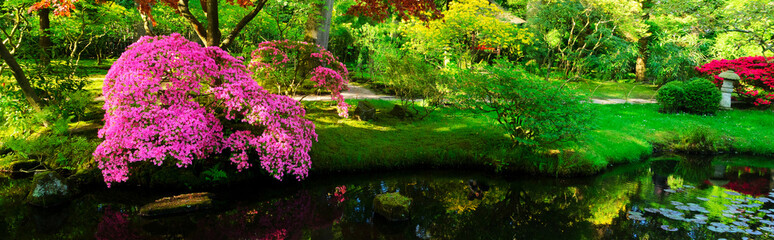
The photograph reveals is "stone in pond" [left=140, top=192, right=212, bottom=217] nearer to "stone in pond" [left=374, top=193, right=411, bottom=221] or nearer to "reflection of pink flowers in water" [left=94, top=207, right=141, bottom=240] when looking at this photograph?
"reflection of pink flowers in water" [left=94, top=207, right=141, bottom=240]

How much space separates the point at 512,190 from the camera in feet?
27.8

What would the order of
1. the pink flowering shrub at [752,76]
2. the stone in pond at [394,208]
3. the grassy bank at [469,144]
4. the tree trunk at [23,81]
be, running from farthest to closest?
the pink flowering shrub at [752,76] < the grassy bank at [469,144] < the tree trunk at [23,81] < the stone in pond at [394,208]

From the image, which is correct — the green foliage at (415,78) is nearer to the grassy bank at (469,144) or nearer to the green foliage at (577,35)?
the grassy bank at (469,144)

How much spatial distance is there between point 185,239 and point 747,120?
19.5m

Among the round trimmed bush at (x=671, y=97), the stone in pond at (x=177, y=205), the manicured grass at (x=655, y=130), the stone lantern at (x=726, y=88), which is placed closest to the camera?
the stone in pond at (x=177, y=205)

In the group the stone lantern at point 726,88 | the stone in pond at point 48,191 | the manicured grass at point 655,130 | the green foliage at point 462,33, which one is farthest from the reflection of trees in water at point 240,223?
the stone lantern at point 726,88

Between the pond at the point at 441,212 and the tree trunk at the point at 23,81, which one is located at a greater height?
the tree trunk at the point at 23,81

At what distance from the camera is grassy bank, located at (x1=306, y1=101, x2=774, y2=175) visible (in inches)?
365

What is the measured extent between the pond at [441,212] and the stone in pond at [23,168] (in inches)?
65.2

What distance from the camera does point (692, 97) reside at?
16734 millimetres

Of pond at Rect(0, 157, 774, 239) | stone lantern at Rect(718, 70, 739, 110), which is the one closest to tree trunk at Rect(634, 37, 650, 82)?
stone lantern at Rect(718, 70, 739, 110)

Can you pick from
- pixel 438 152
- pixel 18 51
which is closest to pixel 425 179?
pixel 438 152

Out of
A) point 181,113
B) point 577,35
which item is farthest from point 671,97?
point 181,113

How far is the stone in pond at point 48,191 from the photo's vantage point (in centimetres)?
654
